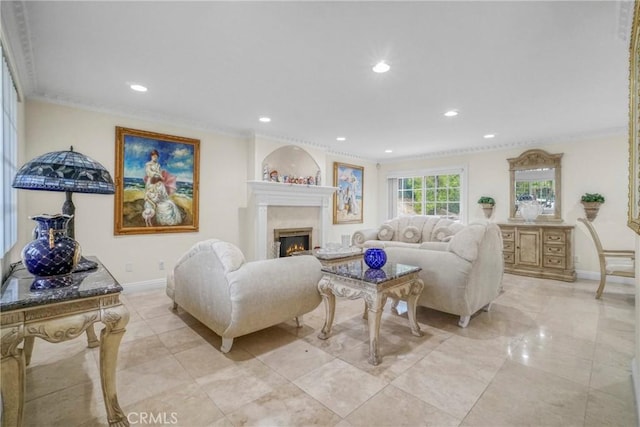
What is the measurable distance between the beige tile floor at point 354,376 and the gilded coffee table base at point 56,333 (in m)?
0.35

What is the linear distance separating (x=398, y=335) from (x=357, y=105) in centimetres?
263

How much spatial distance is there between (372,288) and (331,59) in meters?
1.93

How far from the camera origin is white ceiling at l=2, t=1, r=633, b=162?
1.89 meters

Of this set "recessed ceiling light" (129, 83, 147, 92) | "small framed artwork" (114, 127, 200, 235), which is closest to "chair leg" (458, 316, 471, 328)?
"small framed artwork" (114, 127, 200, 235)

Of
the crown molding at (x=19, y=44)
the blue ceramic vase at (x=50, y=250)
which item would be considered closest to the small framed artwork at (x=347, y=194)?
the crown molding at (x=19, y=44)

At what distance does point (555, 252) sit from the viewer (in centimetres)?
466

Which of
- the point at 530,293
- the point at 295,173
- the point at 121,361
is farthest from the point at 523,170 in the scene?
the point at 121,361

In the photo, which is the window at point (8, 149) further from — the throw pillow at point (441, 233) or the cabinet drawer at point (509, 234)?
the cabinet drawer at point (509, 234)

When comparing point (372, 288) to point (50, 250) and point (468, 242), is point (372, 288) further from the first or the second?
point (50, 250)

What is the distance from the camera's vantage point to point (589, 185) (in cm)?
475

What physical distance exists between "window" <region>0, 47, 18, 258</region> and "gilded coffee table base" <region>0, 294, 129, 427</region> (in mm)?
1185

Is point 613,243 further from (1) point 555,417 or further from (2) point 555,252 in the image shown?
(1) point 555,417

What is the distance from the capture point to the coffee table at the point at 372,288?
2119 mm

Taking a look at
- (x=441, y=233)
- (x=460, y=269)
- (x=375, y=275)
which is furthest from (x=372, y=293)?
(x=441, y=233)
